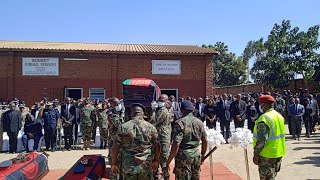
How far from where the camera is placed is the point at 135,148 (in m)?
5.07

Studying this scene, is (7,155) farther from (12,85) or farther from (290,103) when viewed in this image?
(290,103)

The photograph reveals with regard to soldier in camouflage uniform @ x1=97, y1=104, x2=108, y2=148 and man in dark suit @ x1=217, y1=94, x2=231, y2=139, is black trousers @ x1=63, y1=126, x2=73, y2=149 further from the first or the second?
man in dark suit @ x1=217, y1=94, x2=231, y2=139

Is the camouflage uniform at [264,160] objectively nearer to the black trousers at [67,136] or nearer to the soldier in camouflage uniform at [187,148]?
the soldier in camouflage uniform at [187,148]

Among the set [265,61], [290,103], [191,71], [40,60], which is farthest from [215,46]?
[290,103]

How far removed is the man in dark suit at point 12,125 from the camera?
42.5ft

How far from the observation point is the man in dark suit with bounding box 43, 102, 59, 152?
13.0m

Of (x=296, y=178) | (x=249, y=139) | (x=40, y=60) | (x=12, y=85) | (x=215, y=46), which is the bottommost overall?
(x=296, y=178)

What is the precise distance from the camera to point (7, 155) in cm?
1237

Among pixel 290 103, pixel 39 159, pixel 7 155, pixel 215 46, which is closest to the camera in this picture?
pixel 39 159

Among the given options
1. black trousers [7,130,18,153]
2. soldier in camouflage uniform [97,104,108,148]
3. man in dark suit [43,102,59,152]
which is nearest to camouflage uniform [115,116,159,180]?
soldier in camouflage uniform [97,104,108,148]

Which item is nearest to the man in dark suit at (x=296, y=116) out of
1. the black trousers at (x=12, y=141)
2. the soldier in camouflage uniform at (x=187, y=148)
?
the soldier in camouflage uniform at (x=187, y=148)

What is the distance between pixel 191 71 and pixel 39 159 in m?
16.1

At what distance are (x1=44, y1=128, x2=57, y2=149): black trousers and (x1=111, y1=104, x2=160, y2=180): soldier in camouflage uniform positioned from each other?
8593 millimetres

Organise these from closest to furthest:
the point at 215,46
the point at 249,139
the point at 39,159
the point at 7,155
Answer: the point at 249,139 < the point at 39,159 < the point at 7,155 < the point at 215,46
